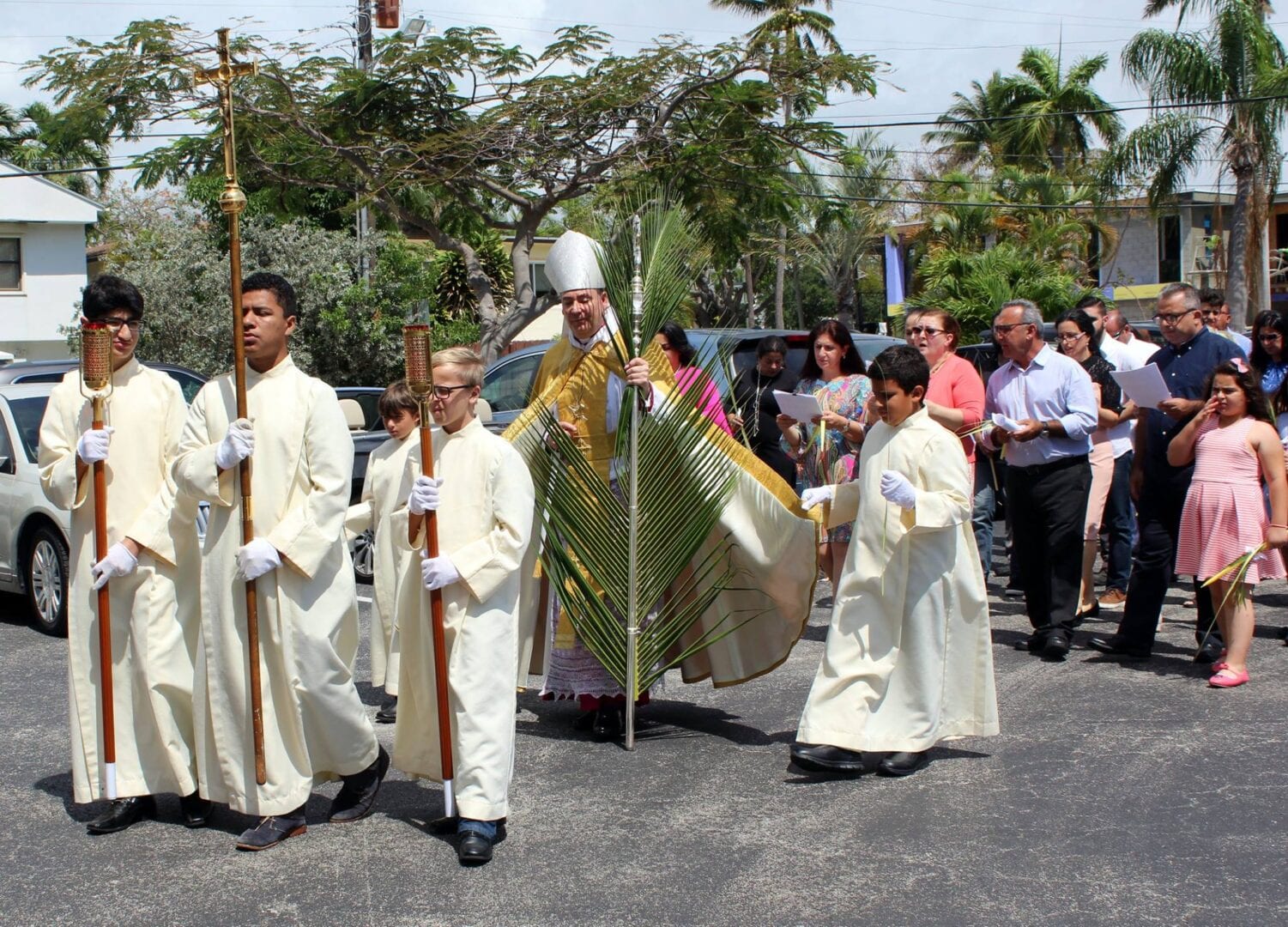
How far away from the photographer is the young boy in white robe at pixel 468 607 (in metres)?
4.77

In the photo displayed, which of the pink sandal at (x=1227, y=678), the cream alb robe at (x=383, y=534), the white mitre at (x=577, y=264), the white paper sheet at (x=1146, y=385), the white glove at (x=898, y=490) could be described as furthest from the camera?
the white paper sheet at (x=1146, y=385)

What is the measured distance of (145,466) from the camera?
5.30 meters

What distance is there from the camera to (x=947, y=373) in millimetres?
7816

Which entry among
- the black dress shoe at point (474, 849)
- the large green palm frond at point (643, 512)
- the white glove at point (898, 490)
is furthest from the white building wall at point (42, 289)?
the black dress shoe at point (474, 849)

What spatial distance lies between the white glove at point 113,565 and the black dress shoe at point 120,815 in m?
0.79

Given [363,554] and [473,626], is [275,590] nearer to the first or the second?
[473,626]

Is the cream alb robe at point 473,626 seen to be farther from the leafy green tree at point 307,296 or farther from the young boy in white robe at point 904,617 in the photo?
the leafy green tree at point 307,296

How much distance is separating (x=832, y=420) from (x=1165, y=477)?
1845 millimetres

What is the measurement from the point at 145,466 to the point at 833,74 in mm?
15189

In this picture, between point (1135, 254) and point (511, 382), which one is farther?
point (1135, 254)

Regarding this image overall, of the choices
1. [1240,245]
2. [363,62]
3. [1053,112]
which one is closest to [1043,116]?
[1053,112]

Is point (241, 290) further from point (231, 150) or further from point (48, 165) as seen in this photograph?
point (48, 165)

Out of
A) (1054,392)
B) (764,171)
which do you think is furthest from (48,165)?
(1054,392)

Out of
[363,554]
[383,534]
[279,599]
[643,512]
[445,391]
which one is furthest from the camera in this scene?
[363,554]
